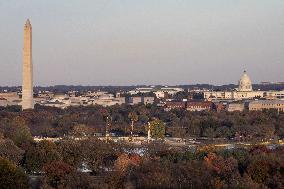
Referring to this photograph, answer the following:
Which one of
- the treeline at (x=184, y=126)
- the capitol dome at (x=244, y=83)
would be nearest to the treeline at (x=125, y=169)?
the treeline at (x=184, y=126)

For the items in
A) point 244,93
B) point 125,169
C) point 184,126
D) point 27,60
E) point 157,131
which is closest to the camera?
point 125,169

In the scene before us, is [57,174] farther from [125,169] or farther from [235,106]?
[235,106]

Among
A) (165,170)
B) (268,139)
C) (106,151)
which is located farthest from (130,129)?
(165,170)

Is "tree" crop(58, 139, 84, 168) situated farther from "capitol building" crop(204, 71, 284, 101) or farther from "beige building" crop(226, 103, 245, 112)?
"capitol building" crop(204, 71, 284, 101)

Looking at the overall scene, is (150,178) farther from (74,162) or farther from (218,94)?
(218,94)

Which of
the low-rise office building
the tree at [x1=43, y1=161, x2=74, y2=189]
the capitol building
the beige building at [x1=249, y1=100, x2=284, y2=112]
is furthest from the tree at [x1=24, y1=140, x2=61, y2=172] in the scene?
the capitol building

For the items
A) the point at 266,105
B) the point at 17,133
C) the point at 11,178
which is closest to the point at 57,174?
the point at 11,178

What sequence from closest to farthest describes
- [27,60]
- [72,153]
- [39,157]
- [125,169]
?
1. [125,169]
2. [39,157]
3. [72,153]
4. [27,60]

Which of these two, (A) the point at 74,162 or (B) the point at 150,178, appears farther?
(A) the point at 74,162
